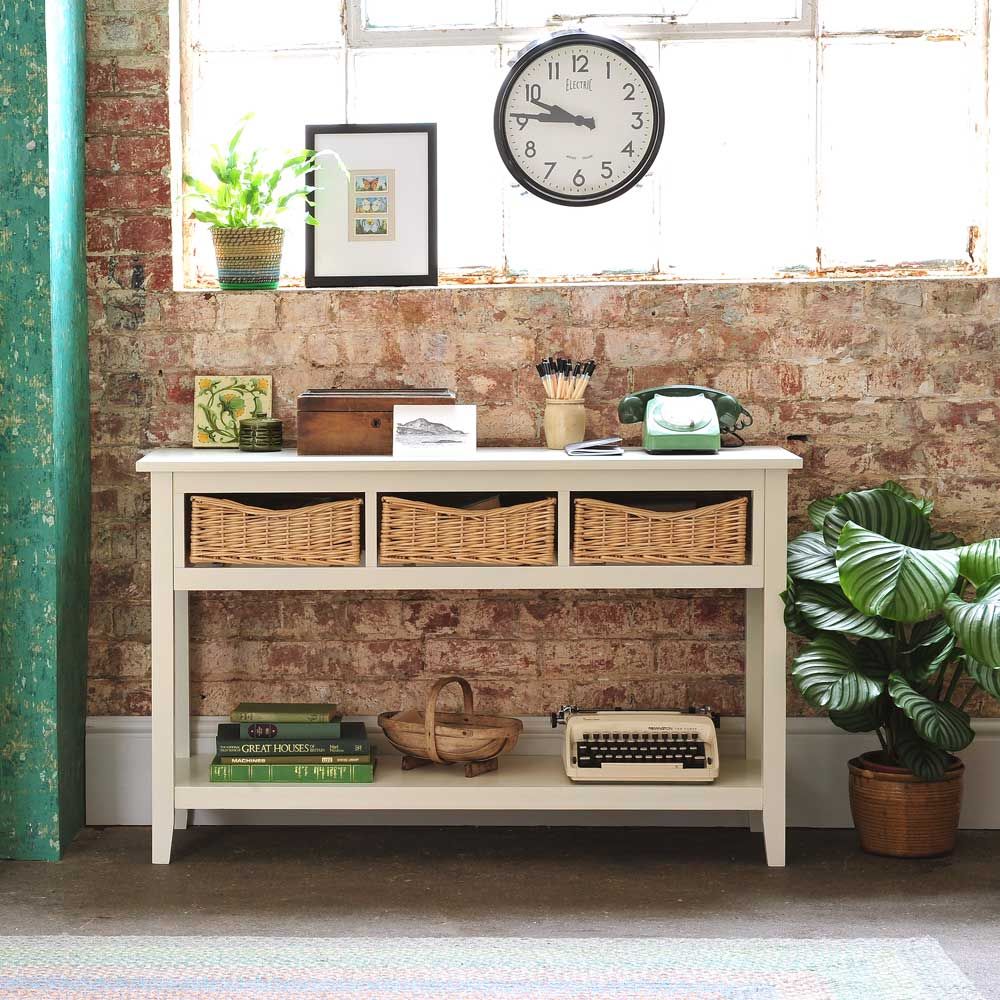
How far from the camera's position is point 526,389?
3242 mm

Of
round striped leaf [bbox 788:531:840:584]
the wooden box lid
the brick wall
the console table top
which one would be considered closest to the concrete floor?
the brick wall

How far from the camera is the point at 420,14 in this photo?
338 centimetres

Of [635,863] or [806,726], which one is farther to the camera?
[806,726]

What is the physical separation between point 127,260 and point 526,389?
43.1 inches

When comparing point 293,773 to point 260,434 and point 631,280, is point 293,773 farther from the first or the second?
point 631,280

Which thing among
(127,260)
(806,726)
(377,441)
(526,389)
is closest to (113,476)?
(127,260)

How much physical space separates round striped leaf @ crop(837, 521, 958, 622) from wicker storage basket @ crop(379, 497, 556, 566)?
66cm

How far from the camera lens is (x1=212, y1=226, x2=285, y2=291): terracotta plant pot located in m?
3.22

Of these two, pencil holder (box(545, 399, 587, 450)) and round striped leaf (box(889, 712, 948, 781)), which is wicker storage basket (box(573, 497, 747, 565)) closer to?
pencil holder (box(545, 399, 587, 450))

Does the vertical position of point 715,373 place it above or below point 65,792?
above

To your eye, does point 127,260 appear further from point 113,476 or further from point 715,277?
point 715,277

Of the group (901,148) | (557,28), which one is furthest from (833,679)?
(557,28)

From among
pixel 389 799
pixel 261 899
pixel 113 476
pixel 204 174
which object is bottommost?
pixel 261 899

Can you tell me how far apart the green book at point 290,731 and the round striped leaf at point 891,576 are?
4.13ft
